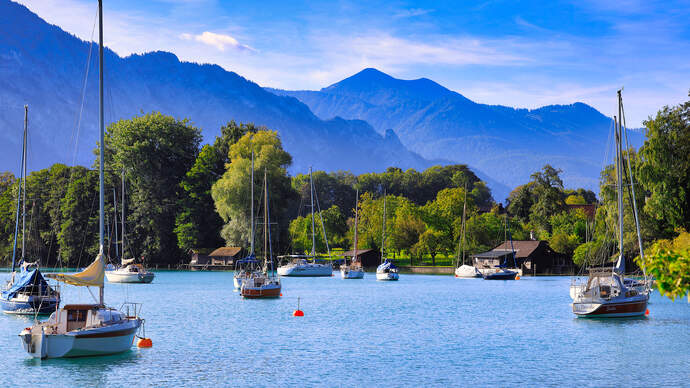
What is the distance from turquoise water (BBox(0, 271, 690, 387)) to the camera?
2817cm

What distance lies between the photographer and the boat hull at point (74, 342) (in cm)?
2842

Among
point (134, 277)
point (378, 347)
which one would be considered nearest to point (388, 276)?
point (134, 277)

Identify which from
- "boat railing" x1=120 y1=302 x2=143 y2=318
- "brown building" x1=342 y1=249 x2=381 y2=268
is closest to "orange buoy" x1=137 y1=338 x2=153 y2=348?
"boat railing" x1=120 y1=302 x2=143 y2=318

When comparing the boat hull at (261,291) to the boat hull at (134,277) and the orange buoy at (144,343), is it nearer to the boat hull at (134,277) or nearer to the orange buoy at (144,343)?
the orange buoy at (144,343)

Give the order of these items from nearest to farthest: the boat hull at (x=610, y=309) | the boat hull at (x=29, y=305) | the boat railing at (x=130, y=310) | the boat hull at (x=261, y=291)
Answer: the boat railing at (x=130, y=310)
the boat hull at (x=29, y=305)
the boat hull at (x=610, y=309)
the boat hull at (x=261, y=291)

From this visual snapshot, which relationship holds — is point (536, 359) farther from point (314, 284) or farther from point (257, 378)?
point (314, 284)

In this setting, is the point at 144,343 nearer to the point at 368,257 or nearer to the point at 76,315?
the point at 76,315

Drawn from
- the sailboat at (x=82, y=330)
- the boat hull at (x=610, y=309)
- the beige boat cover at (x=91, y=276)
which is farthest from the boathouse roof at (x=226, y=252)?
the sailboat at (x=82, y=330)

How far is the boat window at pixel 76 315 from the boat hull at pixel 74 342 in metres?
0.79

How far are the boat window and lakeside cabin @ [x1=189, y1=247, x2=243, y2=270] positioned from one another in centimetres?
8709

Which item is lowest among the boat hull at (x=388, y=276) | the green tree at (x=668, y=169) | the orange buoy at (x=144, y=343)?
the orange buoy at (x=144, y=343)

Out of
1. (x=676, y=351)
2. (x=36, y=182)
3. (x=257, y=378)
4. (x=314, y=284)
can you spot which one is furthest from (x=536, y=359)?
(x=36, y=182)

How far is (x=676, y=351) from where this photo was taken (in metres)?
35.1

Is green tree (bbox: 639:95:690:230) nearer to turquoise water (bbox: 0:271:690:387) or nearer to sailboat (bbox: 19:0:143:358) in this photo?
turquoise water (bbox: 0:271:690:387)
